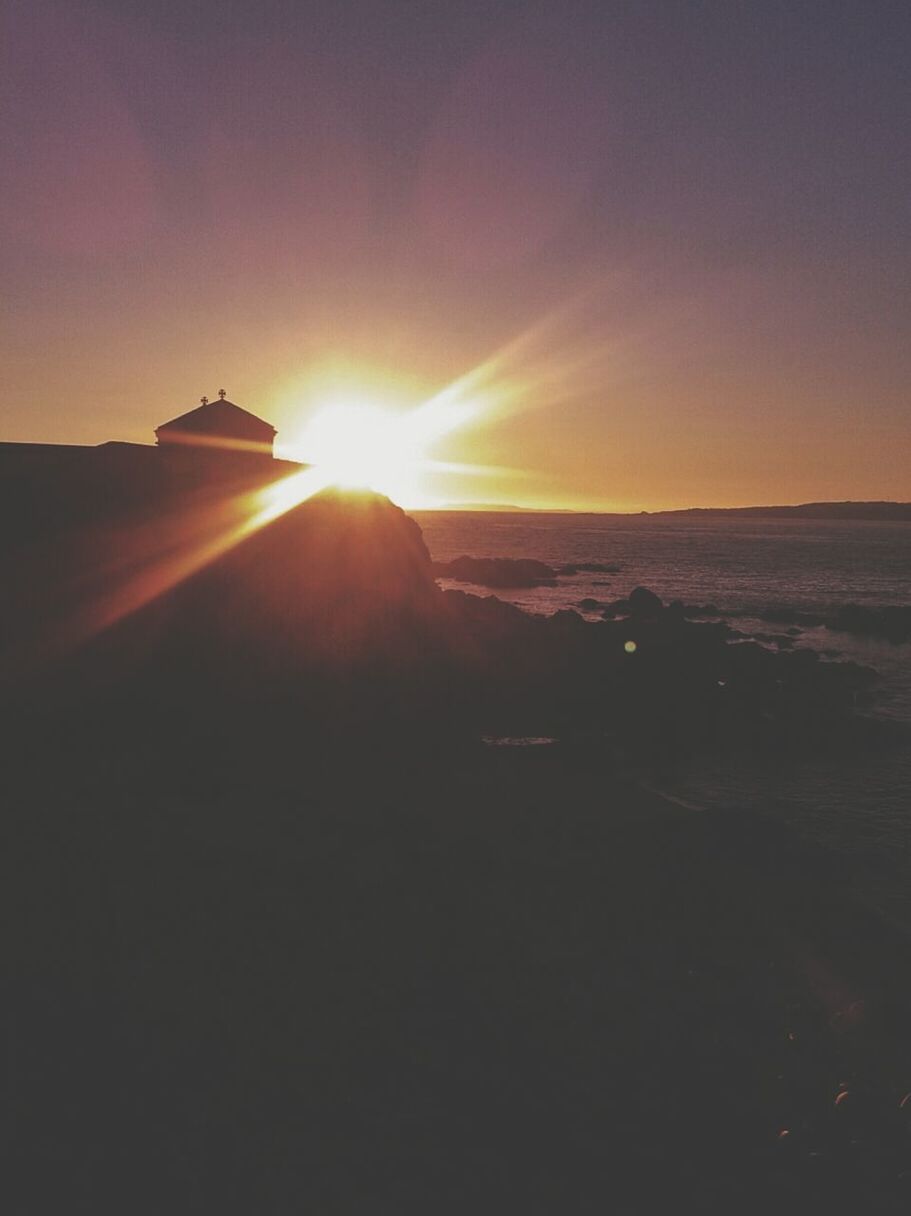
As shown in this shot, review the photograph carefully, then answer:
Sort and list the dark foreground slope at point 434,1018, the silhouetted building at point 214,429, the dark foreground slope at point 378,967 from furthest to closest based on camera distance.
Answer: the silhouetted building at point 214,429 < the dark foreground slope at point 378,967 < the dark foreground slope at point 434,1018

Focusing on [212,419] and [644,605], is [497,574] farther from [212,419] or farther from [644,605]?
[212,419]

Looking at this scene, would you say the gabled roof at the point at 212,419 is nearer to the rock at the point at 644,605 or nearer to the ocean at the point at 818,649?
the ocean at the point at 818,649

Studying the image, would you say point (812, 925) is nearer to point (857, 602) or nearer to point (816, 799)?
point (816, 799)

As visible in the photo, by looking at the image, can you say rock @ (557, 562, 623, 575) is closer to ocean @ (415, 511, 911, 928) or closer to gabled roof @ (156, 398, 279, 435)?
A: ocean @ (415, 511, 911, 928)

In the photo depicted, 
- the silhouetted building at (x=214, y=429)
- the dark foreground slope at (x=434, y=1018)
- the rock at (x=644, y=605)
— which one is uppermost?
the silhouetted building at (x=214, y=429)

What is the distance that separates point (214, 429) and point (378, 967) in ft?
73.2

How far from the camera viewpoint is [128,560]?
68.9 ft

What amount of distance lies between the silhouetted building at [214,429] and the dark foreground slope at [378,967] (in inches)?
256

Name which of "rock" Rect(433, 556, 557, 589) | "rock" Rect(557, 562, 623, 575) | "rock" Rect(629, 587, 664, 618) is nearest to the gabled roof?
"rock" Rect(629, 587, 664, 618)

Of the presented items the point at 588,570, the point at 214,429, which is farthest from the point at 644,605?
the point at 588,570

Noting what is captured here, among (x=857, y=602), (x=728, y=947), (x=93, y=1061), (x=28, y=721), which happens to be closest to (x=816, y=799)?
(x=728, y=947)

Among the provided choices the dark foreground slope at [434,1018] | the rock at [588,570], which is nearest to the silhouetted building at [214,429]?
the dark foreground slope at [434,1018]

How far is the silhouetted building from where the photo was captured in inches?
1060

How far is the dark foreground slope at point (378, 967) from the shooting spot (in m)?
7.10
